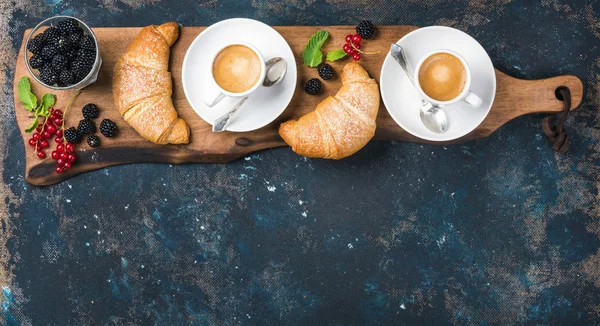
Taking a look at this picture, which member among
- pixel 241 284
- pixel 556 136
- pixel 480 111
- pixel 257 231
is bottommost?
pixel 241 284

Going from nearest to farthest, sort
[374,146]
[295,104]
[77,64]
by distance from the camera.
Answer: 1. [77,64]
2. [295,104]
3. [374,146]

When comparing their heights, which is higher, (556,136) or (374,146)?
(556,136)

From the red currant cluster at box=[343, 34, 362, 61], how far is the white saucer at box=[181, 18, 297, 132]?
199mm

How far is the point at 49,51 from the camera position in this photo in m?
1.66

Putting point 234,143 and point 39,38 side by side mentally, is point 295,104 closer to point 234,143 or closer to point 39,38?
point 234,143

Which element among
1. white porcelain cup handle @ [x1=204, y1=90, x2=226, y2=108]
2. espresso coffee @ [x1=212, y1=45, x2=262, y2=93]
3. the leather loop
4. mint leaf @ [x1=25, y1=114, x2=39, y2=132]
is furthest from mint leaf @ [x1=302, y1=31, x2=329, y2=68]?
mint leaf @ [x1=25, y1=114, x2=39, y2=132]

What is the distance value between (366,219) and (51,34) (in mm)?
1274

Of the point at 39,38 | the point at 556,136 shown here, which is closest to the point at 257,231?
the point at 39,38

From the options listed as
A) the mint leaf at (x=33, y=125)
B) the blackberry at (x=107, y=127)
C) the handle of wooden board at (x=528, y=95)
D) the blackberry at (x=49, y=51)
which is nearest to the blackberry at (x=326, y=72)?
the handle of wooden board at (x=528, y=95)

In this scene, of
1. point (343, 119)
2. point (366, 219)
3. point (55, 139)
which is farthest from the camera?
point (366, 219)

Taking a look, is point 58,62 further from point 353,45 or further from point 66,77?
point 353,45

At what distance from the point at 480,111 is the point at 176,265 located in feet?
4.10

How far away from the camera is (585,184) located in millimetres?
1968

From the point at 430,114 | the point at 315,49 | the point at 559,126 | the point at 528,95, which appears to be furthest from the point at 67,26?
the point at 559,126
